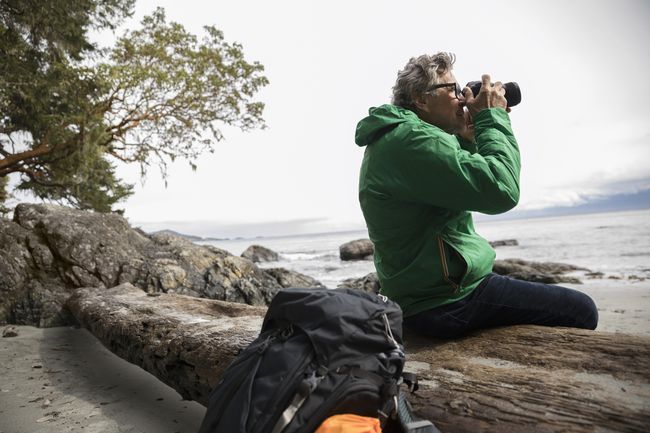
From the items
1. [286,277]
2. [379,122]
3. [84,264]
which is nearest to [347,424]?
[379,122]

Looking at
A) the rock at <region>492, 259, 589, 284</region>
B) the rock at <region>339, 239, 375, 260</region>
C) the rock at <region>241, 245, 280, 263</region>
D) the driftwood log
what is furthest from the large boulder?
the rock at <region>241, 245, 280, 263</region>

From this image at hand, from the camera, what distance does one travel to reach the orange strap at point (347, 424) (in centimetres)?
111

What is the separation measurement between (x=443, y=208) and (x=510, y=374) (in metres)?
0.81

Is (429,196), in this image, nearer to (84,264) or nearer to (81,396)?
(81,396)

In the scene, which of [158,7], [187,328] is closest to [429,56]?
[187,328]

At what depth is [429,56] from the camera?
218 centimetres

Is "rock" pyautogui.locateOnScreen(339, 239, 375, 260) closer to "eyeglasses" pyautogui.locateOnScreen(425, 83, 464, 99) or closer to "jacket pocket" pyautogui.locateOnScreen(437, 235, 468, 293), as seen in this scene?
"eyeglasses" pyautogui.locateOnScreen(425, 83, 464, 99)

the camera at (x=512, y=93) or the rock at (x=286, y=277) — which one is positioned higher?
the camera at (x=512, y=93)

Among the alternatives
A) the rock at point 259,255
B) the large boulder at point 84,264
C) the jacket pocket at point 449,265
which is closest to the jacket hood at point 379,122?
the jacket pocket at point 449,265

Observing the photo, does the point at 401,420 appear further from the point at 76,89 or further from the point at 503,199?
the point at 76,89

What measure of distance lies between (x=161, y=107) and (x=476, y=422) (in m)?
12.1

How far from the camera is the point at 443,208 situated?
1.88 meters

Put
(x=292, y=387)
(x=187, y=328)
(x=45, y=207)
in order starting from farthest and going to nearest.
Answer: (x=45, y=207) < (x=187, y=328) < (x=292, y=387)

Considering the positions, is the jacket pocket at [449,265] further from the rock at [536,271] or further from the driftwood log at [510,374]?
the rock at [536,271]
